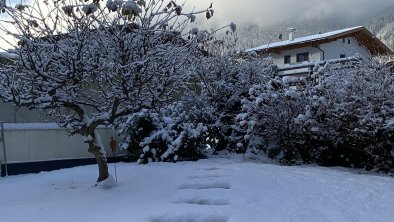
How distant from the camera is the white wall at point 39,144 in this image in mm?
10195

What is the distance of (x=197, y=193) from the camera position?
6746mm

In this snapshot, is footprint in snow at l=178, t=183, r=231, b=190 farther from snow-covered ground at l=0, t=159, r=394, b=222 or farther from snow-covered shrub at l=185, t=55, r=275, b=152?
snow-covered shrub at l=185, t=55, r=275, b=152

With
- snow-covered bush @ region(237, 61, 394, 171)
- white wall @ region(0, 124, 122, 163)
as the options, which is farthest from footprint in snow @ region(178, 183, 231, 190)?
white wall @ region(0, 124, 122, 163)

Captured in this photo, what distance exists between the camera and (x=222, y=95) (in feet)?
41.2

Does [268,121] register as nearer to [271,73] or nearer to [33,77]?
[271,73]

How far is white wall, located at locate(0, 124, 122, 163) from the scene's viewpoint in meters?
10.2

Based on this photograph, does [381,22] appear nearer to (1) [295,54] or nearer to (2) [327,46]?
(1) [295,54]

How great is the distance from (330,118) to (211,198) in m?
4.21

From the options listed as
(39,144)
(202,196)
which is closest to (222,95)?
(39,144)

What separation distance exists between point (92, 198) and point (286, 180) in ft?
9.87

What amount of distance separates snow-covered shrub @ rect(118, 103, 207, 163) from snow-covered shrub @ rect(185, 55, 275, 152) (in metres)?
0.71

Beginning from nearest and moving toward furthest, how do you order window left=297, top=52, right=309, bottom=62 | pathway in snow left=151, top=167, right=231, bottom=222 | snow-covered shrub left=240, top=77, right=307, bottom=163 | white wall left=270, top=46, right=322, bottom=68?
pathway in snow left=151, top=167, right=231, bottom=222, snow-covered shrub left=240, top=77, right=307, bottom=163, white wall left=270, top=46, right=322, bottom=68, window left=297, top=52, right=309, bottom=62

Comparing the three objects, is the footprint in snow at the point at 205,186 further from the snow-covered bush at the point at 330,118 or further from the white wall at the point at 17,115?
the white wall at the point at 17,115

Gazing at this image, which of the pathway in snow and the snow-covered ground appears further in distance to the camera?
the pathway in snow
